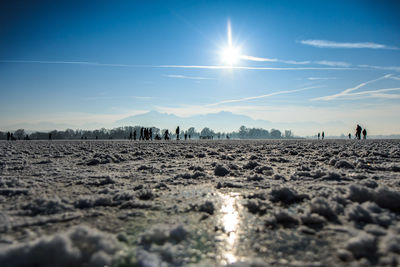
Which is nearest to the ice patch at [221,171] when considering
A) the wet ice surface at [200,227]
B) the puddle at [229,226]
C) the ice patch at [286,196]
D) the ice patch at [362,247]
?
the wet ice surface at [200,227]

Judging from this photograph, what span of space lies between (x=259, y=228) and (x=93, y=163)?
8.32 meters

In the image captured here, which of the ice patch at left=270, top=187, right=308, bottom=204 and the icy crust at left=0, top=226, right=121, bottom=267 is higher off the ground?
the ice patch at left=270, top=187, right=308, bottom=204

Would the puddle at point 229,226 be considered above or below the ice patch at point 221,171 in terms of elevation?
below

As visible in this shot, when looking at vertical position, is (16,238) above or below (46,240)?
below

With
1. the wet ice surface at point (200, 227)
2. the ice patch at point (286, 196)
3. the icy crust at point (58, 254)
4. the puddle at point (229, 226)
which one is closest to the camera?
the icy crust at point (58, 254)

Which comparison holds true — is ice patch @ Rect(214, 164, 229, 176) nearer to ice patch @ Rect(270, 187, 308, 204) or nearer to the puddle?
the puddle

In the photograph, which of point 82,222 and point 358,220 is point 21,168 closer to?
point 82,222

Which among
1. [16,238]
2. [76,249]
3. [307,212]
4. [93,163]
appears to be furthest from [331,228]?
[93,163]

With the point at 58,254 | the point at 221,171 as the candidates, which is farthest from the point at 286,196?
the point at 58,254

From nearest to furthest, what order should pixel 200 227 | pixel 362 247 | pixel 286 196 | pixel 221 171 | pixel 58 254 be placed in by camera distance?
1. pixel 58 254
2. pixel 362 247
3. pixel 200 227
4. pixel 286 196
5. pixel 221 171

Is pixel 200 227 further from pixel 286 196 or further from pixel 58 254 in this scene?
pixel 286 196

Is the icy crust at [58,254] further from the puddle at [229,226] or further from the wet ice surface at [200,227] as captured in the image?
the puddle at [229,226]

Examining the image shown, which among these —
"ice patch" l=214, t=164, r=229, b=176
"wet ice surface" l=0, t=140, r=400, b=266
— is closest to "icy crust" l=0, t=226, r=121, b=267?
"wet ice surface" l=0, t=140, r=400, b=266

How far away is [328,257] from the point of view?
2.32m
